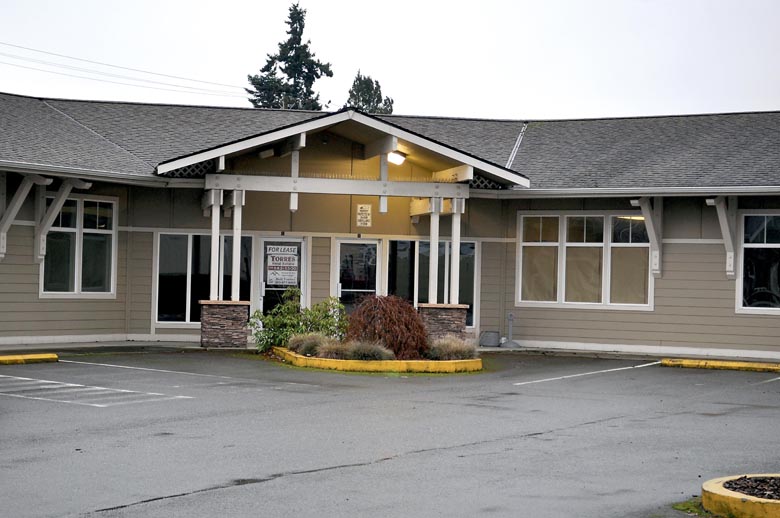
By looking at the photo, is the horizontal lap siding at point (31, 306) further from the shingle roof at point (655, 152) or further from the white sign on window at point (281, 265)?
the shingle roof at point (655, 152)

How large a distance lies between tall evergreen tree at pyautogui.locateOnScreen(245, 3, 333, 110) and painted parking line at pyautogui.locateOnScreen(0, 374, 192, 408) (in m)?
43.8

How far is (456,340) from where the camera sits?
18.5 m

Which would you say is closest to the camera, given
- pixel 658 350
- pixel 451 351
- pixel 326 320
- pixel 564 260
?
pixel 451 351

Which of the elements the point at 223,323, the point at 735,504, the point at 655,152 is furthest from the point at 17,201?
the point at 735,504

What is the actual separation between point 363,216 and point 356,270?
122 cm

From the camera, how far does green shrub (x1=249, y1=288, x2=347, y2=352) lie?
19.5 meters

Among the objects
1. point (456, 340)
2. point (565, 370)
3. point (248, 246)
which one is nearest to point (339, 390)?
point (456, 340)

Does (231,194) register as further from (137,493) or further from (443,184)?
(137,493)

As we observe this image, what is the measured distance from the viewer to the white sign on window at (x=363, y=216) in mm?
22938

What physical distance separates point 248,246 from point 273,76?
3745cm

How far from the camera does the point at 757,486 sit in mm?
7406

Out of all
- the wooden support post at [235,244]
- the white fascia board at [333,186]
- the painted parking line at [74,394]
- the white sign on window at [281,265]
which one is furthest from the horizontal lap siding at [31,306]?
the painted parking line at [74,394]

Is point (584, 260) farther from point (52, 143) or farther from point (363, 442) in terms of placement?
point (363, 442)

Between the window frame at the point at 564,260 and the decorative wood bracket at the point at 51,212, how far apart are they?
9376 millimetres
